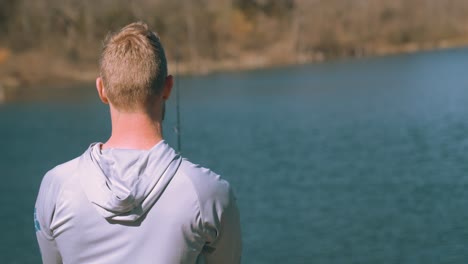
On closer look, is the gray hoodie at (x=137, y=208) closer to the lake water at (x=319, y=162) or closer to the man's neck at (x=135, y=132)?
the man's neck at (x=135, y=132)

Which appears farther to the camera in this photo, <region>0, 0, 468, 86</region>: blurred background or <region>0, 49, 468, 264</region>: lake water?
<region>0, 0, 468, 86</region>: blurred background

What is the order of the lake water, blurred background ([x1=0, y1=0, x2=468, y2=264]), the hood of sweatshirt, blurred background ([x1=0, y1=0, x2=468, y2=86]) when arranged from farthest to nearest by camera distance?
blurred background ([x1=0, y1=0, x2=468, y2=86]) → blurred background ([x1=0, y1=0, x2=468, y2=264]) → the lake water → the hood of sweatshirt

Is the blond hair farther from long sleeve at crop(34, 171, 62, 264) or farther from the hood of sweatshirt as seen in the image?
long sleeve at crop(34, 171, 62, 264)

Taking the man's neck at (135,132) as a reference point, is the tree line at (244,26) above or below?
below

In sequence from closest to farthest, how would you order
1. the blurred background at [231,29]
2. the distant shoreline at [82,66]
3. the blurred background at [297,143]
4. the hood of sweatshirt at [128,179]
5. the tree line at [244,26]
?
the hood of sweatshirt at [128,179], the blurred background at [297,143], the distant shoreline at [82,66], the blurred background at [231,29], the tree line at [244,26]

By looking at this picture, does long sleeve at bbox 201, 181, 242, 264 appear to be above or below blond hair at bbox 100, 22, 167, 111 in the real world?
below

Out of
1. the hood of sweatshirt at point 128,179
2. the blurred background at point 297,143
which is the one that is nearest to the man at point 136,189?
the hood of sweatshirt at point 128,179

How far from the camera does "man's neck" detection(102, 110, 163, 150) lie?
1.68 meters

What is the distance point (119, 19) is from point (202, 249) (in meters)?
60.9

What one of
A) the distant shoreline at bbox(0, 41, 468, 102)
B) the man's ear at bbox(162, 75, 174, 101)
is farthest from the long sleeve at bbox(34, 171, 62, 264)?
the distant shoreline at bbox(0, 41, 468, 102)

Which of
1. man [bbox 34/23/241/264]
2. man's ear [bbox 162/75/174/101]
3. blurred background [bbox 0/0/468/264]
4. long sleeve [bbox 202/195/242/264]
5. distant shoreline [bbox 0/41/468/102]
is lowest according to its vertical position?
distant shoreline [bbox 0/41/468/102]

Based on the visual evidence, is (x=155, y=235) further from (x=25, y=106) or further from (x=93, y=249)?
(x=25, y=106)

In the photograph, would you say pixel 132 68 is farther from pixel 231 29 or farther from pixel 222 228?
pixel 231 29

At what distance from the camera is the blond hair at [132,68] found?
1.63 metres
